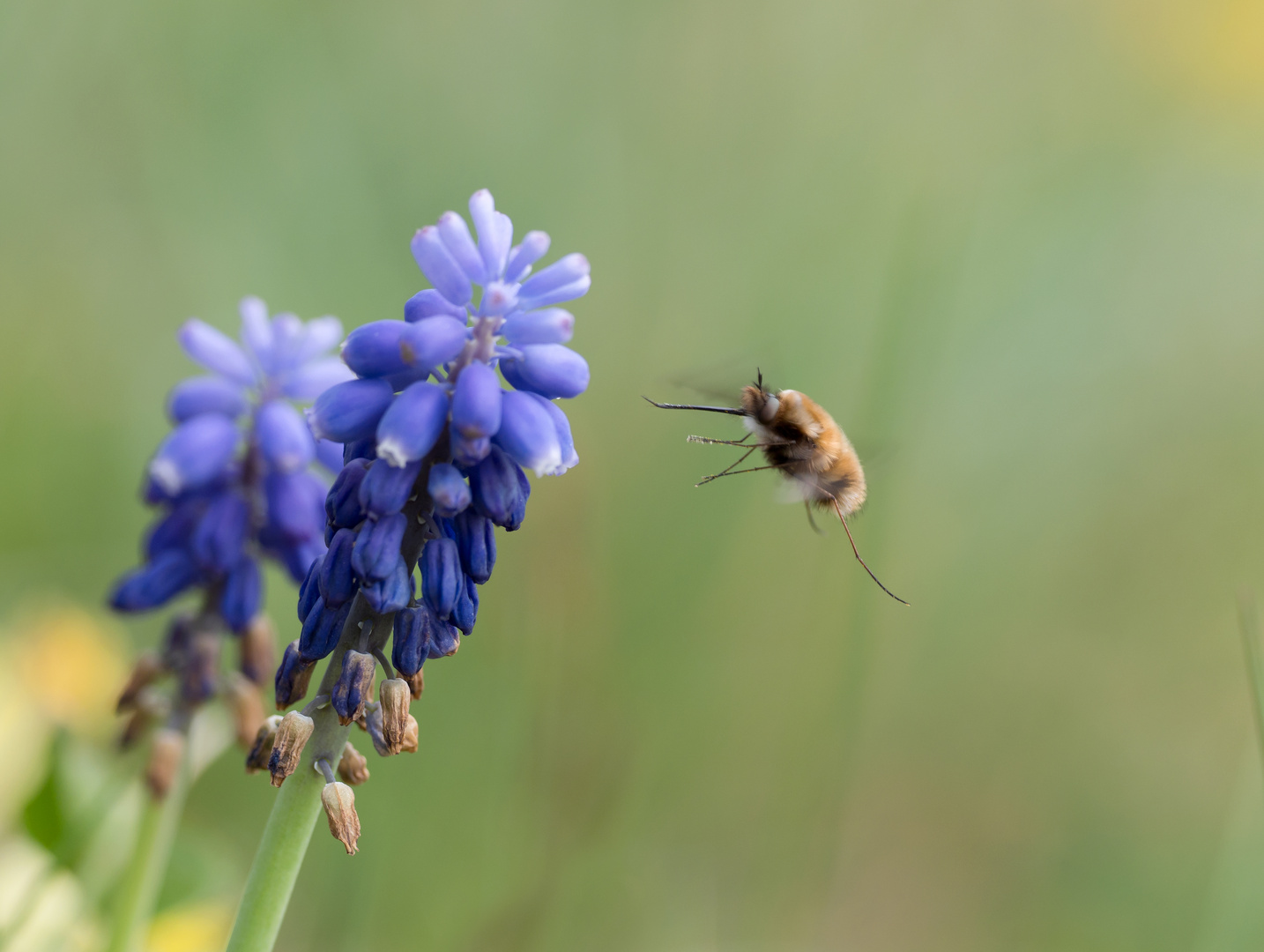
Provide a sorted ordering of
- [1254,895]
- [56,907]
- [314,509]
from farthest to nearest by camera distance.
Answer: [1254,895], [56,907], [314,509]

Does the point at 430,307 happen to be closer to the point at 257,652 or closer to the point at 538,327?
the point at 538,327

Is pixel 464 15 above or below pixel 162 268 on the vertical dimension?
above

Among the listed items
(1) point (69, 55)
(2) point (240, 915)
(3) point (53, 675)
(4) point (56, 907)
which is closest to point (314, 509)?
(2) point (240, 915)

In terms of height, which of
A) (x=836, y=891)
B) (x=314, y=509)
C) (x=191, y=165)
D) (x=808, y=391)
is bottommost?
(x=836, y=891)

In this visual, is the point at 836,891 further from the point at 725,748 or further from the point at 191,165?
the point at 191,165

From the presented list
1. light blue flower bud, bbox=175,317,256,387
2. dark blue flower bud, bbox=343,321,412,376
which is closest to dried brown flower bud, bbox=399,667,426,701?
dark blue flower bud, bbox=343,321,412,376

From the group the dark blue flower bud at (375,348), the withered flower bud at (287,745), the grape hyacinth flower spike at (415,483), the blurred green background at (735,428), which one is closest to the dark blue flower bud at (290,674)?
the grape hyacinth flower spike at (415,483)

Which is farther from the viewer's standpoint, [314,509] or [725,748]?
[725,748]

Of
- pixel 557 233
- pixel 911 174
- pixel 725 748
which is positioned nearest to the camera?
pixel 725 748
